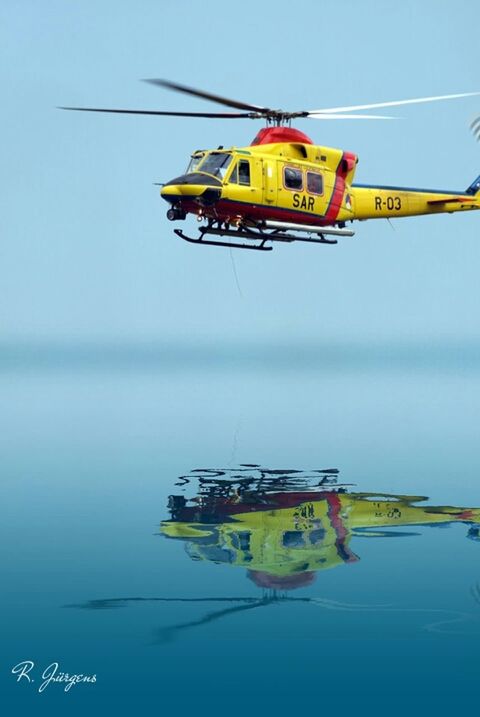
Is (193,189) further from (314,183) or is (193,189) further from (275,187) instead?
(314,183)

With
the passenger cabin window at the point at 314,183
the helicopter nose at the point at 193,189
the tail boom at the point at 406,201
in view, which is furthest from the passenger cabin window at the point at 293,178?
the tail boom at the point at 406,201

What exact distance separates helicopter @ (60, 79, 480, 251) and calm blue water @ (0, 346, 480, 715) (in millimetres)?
10129

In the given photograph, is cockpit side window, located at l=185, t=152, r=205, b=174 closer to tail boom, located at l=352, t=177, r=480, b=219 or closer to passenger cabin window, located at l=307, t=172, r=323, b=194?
passenger cabin window, located at l=307, t=172, r=323, b=194

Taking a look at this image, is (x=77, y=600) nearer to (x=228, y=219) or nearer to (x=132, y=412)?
(x=228, y=219)

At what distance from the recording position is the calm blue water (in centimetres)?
2136

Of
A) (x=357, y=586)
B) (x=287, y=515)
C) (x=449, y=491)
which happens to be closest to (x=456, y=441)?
(x=449, y=491)

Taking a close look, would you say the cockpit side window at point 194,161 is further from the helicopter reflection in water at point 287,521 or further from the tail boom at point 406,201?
the helicopter reflection in water at point 287,521

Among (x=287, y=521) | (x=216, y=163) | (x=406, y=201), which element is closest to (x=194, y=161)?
(x=216, y=163)

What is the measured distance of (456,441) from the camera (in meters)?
68.3

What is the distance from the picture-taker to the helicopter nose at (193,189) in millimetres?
35125

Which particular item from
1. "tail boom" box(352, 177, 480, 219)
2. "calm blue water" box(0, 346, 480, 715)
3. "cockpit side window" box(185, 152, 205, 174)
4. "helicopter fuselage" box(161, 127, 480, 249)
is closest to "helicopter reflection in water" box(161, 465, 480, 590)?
"calm blue water" box(0, 346, 480, 715)

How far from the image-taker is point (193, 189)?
35.1 meters

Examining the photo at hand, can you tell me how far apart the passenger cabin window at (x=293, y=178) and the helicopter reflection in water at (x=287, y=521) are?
38.0 feet

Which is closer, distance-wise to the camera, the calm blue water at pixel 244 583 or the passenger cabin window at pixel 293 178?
the calm blue water at pixel 244 583
